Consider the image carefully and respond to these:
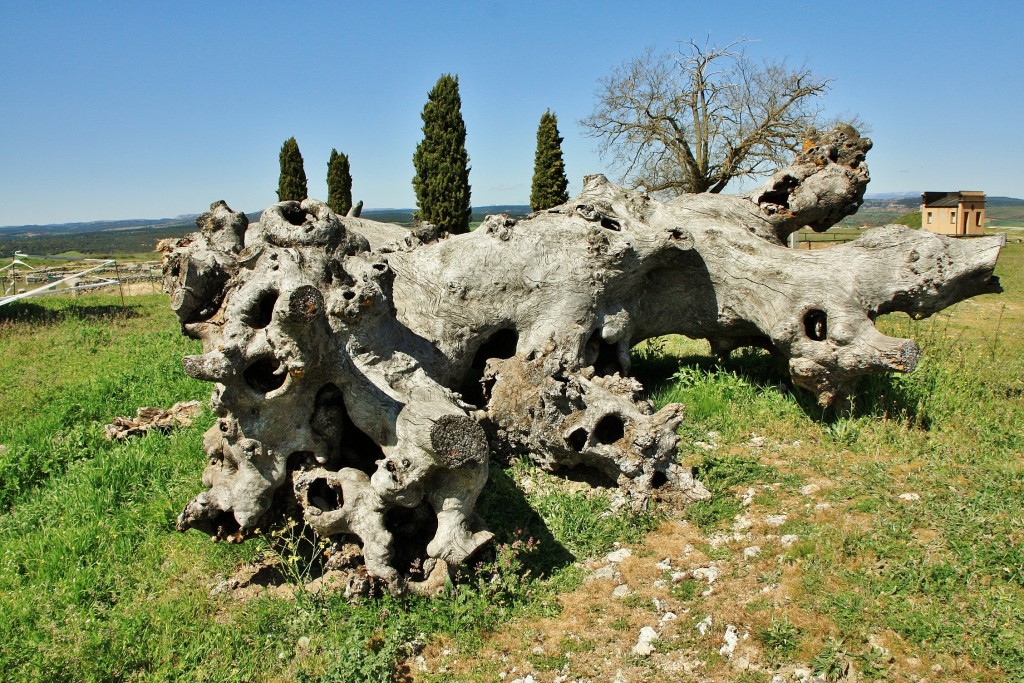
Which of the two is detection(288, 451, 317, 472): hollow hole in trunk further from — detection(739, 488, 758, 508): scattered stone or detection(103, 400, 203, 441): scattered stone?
detection(739, 488, 758, 508): scattered stone

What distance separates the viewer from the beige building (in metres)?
51.5

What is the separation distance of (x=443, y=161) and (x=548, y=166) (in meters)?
5.94

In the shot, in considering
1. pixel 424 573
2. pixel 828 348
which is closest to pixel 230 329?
pixel 424 573

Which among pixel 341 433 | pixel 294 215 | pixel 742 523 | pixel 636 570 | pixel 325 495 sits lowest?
pixel 636 570

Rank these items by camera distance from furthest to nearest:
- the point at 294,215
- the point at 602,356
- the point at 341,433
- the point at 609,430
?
the point at 602,356, the point at 609,430, the point at 294,215, the point at 341,433

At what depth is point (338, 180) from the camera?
34.2m

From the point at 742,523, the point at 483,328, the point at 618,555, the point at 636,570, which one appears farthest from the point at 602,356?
the point at 636,570

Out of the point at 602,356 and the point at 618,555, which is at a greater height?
the point at 602,356

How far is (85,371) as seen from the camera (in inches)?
443

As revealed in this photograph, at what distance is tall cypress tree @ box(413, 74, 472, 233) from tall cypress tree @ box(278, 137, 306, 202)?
7150 millimetres

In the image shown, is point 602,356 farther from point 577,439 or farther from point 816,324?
point 816,324

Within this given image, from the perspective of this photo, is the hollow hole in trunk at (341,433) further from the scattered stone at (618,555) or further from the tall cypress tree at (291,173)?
the tall cypress tree at (291,173)

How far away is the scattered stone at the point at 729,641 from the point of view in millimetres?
4430

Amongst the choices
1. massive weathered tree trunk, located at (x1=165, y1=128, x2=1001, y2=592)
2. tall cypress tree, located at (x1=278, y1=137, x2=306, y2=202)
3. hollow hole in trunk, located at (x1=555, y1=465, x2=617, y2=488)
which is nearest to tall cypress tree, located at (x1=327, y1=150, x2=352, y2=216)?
tall cypress tree, located at (x1=278, y1=137, x2=306, y2=202)
